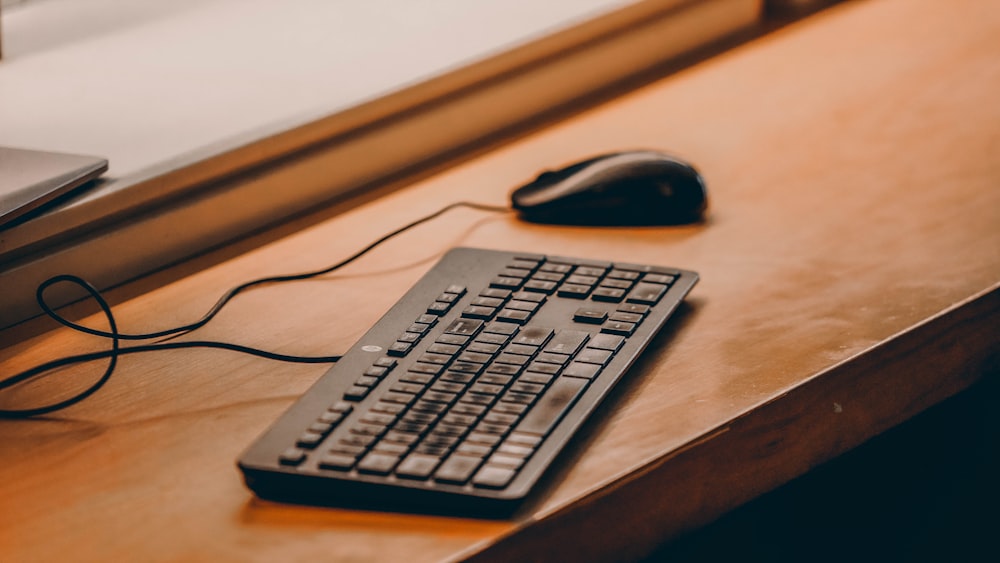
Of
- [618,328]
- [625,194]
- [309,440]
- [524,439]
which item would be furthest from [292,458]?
[625,194]

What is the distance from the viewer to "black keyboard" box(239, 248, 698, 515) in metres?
0.58

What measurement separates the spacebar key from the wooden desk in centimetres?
2

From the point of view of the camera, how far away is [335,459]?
1.93 feet

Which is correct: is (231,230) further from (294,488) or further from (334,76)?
(294,488)

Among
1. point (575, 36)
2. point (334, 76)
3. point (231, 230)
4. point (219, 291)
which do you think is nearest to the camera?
point (219, 291)

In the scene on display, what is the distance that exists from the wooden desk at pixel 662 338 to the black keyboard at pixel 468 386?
0.05 feet

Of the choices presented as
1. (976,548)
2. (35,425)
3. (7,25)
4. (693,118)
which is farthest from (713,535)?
(7,25)

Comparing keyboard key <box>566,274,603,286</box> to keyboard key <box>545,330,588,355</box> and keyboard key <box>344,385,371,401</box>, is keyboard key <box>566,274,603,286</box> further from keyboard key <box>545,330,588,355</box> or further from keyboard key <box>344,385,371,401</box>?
keyboard key <box>344,385,371,401</box>

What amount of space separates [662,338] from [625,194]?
0.20m

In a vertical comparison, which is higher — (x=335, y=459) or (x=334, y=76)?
(x=334, y=76)

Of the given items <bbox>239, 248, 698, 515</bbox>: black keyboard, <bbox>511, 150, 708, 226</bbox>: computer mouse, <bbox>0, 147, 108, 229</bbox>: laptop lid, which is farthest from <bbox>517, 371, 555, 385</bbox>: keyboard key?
<bbox>0, 147, 108, 229</bbox>: laptop lid

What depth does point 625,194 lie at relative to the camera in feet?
2.96

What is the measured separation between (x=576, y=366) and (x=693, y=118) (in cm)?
54

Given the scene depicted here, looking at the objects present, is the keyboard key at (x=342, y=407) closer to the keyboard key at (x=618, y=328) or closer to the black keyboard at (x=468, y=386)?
the black keyboard at (x=468, y=386)
